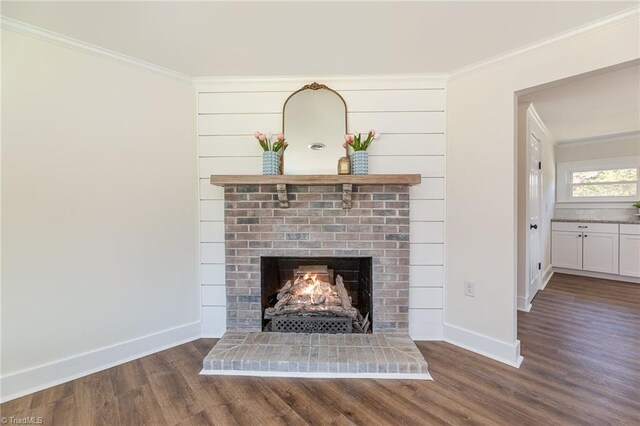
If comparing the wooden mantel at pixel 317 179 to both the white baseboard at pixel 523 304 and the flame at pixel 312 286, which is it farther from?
the white baseboard at pixel 523 304

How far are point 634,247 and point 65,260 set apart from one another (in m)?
6.43

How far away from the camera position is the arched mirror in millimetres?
2014

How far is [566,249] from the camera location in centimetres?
394

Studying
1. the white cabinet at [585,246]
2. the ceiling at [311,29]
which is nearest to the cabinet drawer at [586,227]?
the white cabinet at [585,246]

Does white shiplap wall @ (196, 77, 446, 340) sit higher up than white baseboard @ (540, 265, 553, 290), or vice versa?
white shiplap wall @ (196, 77, 446, 340)

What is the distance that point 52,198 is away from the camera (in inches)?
60.9

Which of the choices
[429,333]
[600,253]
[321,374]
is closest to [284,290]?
[321,374]

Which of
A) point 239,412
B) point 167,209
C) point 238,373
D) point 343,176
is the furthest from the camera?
point 167,209

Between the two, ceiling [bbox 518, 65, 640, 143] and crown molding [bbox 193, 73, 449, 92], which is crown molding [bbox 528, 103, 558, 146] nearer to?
ceiling [bbox 518, 65, 640, 143]

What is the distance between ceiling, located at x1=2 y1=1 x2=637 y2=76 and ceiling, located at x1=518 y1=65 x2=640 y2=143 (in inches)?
26.0

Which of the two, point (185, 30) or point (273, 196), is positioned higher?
point (185, 30)

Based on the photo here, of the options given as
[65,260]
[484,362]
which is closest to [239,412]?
[65,260]

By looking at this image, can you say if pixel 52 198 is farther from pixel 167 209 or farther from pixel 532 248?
pixel 532 248

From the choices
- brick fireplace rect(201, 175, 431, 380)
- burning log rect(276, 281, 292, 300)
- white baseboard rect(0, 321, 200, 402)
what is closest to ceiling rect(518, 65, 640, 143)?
brick fireplace rect(201, 175, 431, 380)
